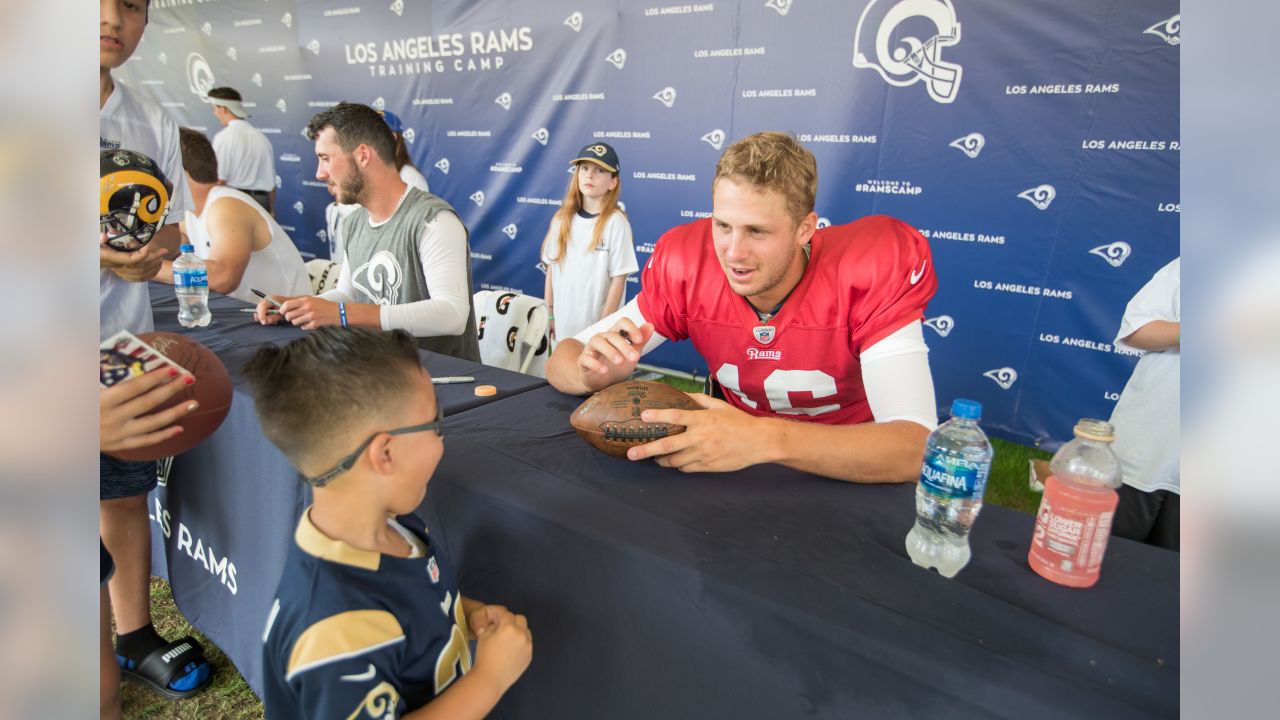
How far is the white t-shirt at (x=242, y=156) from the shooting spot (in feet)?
18.8

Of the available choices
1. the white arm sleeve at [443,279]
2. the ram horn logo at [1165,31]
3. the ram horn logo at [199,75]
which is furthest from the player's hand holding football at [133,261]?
the ram horn logo at [199,75]

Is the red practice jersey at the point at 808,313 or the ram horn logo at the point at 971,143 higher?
the ram horn logo at the point at 971,143

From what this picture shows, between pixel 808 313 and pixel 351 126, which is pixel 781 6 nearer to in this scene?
pixel 351 126

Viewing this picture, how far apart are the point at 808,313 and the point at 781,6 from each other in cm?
312

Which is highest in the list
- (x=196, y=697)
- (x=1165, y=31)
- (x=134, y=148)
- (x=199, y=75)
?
(x=199, y=75)

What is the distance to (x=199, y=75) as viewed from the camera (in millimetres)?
7406

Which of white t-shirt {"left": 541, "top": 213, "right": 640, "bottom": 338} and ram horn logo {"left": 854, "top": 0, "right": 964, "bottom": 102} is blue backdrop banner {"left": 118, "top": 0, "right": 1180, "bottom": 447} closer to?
ram horn logo {"left": 854, "top": 0, "right": 964, "bottom": 102}

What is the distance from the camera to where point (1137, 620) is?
0.92m

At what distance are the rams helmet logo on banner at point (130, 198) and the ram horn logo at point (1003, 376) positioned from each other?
156 inches

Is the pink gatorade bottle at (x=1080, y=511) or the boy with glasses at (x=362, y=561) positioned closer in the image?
the boy with glasses at (x=362, y=561)

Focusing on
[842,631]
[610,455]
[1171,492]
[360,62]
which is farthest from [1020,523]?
[360,62]

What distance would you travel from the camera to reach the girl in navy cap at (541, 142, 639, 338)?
11.7 ft

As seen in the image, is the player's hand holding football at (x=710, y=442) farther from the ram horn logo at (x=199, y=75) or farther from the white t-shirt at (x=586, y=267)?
the ram horn logo at (x=199, y=75)

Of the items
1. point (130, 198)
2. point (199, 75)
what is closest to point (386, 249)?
point (130, 198)
